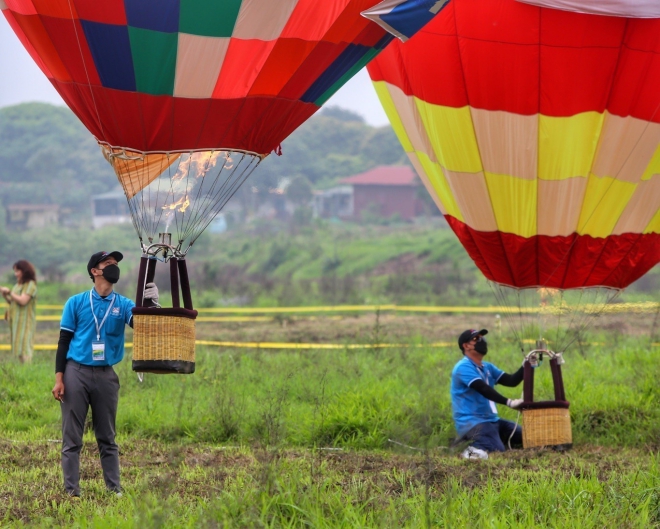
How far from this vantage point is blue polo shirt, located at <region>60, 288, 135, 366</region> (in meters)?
6.21

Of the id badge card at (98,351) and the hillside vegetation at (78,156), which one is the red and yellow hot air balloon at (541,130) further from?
the hillside vegetation at (78,156)

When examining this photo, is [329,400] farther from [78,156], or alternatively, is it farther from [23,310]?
[78,156]

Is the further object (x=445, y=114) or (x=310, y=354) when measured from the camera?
(x=310, y=354)

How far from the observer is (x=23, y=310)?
36.1ft

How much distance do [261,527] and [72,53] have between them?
3.85 meters

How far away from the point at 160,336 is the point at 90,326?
50 centimetres

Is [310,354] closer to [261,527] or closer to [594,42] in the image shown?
[594,42]

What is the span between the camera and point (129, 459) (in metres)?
7.46

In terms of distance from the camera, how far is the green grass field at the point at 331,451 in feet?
17.9

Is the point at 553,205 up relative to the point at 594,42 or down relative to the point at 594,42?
down

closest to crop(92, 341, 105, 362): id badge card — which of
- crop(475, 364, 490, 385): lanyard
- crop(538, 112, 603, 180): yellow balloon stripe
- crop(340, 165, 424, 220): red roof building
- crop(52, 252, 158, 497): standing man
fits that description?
crop(52, 252, 158, 497): standing man

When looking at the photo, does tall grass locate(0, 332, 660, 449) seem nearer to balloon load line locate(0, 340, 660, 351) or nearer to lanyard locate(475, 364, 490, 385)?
lanyard locate(475, 364, 490, 385)

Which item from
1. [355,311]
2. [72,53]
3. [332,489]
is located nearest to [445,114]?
[72,53]

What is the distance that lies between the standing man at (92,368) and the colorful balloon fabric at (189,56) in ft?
4.51
